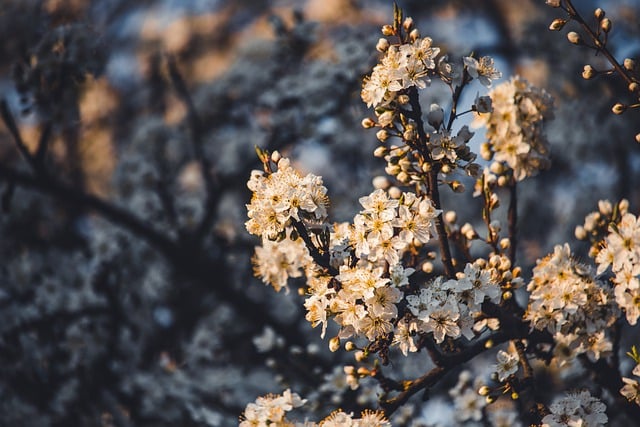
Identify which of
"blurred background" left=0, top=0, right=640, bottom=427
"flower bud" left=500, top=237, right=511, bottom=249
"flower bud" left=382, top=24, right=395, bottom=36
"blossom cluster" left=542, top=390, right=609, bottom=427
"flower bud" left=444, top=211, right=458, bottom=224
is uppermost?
"blurred background" left=0, top=0, right=640, bottom=427

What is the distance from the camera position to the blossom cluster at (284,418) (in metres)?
2.68

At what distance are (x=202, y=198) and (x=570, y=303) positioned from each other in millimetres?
6307

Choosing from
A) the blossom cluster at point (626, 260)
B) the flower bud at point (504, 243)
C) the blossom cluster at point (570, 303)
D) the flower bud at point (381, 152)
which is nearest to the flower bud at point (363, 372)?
Result: the blossom cluster at point (570, 303)

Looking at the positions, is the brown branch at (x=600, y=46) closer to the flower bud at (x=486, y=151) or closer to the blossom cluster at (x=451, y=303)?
the flower bud at (x=486, y=151)

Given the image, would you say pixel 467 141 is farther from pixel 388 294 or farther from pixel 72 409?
pixel 72 409

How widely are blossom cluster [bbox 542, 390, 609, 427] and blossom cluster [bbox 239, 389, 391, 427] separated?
0.73 metres

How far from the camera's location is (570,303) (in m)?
2.84

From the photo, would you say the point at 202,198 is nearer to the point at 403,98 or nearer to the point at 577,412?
the point at 403,98

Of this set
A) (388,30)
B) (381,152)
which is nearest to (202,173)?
(381,152)

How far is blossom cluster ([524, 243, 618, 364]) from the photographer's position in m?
2.86

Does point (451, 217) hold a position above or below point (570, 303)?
above

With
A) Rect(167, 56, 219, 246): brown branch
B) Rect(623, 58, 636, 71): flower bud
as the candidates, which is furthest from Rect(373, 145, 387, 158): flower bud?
Rect(167, 56, 219, 246): brown branch

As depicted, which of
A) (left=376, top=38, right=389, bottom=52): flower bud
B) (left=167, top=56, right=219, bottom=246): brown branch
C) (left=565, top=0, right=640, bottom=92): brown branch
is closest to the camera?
→ (left=376, top=38, right=389, bottom=52): flower bud

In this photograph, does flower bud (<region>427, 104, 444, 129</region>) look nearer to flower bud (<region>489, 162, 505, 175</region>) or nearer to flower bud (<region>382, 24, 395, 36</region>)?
flower bud (<region>382, 24, 395, 36</region>)
